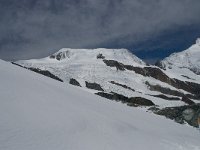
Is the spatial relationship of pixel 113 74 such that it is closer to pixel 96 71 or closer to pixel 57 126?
pixel 96 71

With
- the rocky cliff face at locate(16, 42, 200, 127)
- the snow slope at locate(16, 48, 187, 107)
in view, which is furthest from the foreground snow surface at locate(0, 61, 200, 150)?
the rocky cliff face at locate(16, 42, 200, 127)

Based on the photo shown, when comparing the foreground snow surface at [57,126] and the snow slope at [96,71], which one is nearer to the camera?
the foreground snow surface at [57,126]

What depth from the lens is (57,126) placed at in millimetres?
10562

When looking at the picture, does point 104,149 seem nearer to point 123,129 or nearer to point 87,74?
point 123,129

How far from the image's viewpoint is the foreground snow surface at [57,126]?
9.13 m

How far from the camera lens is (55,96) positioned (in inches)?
549

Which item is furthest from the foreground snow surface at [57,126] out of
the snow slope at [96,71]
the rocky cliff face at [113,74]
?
the rocky cliff face at [113,74]

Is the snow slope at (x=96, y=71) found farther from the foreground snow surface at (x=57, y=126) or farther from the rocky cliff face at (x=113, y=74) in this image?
the foreground snow surface at (x=57, y=126)

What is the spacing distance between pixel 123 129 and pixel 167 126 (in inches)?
210

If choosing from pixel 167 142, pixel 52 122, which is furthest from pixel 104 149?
pixel 167 142

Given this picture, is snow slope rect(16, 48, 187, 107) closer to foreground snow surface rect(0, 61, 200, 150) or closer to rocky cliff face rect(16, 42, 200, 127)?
rocky cliff face rect(16, 42, 200, 127)

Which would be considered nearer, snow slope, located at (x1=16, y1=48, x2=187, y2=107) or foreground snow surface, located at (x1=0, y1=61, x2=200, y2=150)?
foreground snow surface, located at (x1=0, y1=61, x2=200, y2=150)

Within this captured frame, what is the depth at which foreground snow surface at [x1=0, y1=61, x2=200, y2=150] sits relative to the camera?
9.13 metres

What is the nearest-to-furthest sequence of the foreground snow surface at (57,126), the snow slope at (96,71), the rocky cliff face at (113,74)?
the foreground snow surface at (57,126)
the snow slope at (96,71)
the rocky cliff face at (113,74)
